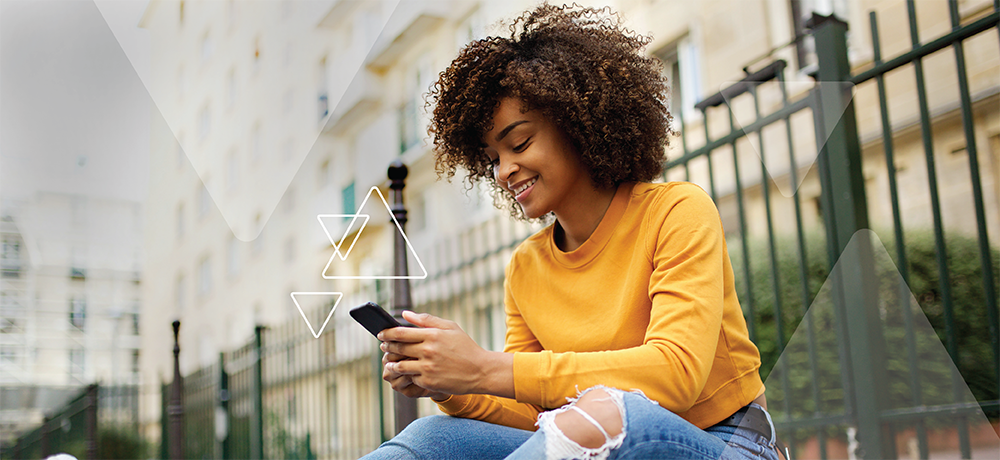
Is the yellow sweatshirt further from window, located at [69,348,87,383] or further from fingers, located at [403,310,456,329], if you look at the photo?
window, located at [69,348,87,383]

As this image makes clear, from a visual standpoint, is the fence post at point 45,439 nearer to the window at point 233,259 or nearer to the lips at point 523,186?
the lips at point 523,186

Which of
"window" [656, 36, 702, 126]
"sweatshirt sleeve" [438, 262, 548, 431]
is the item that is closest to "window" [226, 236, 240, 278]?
"window" [656, 36, 702, 126]

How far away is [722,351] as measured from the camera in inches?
48.0

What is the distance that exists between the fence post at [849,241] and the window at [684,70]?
16.7 feet

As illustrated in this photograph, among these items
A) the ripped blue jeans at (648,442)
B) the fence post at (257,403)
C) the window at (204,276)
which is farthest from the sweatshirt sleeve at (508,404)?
the window at (204,276)

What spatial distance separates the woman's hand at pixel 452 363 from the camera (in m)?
1.10

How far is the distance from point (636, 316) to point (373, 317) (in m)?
0.46

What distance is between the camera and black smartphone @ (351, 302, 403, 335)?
3.56 ft

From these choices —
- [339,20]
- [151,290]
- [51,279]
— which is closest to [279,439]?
[51,279]

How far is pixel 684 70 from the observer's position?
308 inches

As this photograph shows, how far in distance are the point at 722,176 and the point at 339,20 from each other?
22.9 ft

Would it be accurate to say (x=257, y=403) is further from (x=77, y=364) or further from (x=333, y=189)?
(x=333, y=189)

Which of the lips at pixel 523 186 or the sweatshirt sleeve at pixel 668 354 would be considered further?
the lips at pixel 523 186
